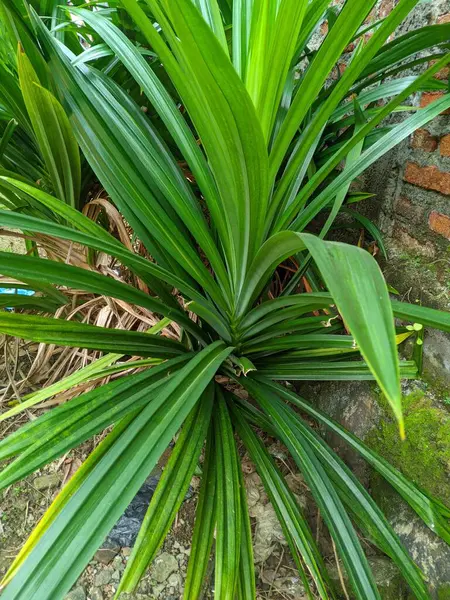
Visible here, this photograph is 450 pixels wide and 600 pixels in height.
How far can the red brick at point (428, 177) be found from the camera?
0.84 meters

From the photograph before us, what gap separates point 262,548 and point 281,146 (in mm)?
826

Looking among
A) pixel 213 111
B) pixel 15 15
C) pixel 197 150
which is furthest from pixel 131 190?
pixel 15 15

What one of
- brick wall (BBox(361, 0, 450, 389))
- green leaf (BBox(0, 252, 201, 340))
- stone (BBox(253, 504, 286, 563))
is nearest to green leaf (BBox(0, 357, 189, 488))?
green leaf (BBox(0, 252, 201, 340))

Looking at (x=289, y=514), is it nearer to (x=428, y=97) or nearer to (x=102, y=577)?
(x=102, y=577)

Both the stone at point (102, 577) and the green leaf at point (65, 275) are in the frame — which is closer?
the green leaf at point (65, 275)

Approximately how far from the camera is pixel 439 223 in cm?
86

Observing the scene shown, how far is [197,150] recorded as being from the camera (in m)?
0.73

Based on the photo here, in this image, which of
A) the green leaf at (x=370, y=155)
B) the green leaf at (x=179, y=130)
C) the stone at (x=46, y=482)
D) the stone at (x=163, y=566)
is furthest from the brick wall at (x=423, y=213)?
the stone at (x=46, y=482)

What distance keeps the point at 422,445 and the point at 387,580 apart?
26 cm

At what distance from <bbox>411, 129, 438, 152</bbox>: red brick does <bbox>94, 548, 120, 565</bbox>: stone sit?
1116 millimetres

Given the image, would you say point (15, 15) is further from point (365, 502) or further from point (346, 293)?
point (365, 502)

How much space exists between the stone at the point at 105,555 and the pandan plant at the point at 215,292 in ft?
1.00

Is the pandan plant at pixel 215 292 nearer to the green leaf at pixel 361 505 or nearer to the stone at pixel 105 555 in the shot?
the green leaf at pixel 361 505

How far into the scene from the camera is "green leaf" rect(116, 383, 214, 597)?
495 mm
